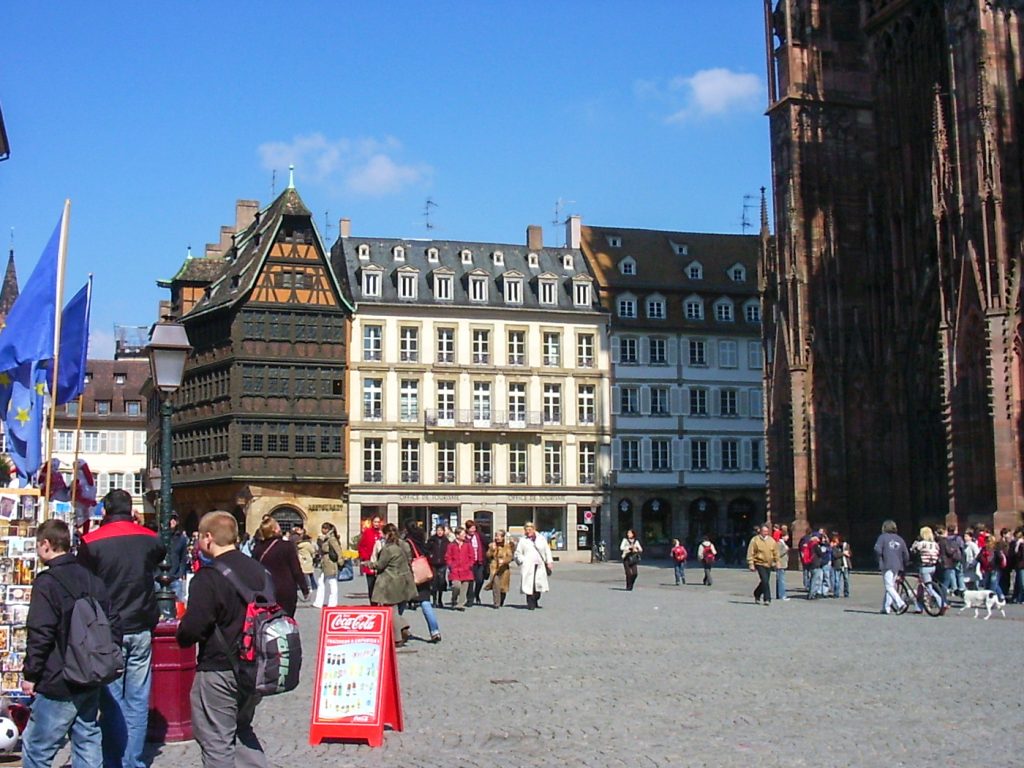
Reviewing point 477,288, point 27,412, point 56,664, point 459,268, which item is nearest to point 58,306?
point 27,412

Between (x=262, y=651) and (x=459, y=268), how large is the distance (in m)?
58.0

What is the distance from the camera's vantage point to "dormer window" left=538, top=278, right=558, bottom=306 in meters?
64.6

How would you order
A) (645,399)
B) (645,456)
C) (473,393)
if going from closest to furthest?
(473,393)
(645,456)
(645,399)

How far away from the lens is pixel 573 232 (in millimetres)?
68312

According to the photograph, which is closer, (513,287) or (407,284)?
(407,284)

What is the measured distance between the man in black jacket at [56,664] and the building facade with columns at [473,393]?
52671mm

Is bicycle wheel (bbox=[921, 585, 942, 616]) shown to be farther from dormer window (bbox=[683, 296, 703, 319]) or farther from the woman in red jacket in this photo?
dormer window (bbox=[683, 296, 703, 319])

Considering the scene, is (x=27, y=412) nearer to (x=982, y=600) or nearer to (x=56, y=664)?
(x=56, y=664)

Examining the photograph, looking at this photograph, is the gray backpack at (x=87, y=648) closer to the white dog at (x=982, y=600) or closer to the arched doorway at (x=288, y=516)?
the white dog at (x=982, y=600)

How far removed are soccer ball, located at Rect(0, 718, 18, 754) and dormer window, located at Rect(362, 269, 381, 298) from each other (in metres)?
52.9

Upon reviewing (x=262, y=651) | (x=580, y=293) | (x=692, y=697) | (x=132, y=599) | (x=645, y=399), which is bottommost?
(x=692, y=697)

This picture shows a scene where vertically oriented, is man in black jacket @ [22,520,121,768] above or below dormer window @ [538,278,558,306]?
below

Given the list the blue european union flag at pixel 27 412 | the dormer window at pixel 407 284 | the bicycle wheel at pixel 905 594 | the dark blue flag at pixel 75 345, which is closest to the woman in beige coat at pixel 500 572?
the bicycle wheel at pixel 905 594

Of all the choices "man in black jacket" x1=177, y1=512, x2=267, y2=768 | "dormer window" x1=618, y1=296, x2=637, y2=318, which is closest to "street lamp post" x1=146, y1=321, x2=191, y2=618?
"man in black jacket" x1=177, y1=512, x2=267, y2=768
